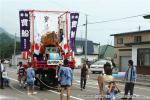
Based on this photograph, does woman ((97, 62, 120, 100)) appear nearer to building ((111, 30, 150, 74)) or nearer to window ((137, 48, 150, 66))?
Answer: building ((111, 30, 150, 74))

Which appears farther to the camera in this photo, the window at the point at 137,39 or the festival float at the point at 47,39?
the window at the point at 137,39

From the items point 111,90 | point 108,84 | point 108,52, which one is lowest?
point 111,90

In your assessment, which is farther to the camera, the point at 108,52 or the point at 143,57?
the point at 108,52

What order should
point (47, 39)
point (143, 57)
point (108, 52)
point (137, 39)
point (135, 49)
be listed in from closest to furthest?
1. point (47, 39)
2. point (143, 57)
3. point (135, 49)
4. point (137, 39)
5. point (108, 52)

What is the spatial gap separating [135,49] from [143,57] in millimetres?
1829

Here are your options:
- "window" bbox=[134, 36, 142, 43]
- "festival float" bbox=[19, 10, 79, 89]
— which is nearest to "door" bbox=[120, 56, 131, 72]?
"window" bbox=[134, 36, 142, 43]

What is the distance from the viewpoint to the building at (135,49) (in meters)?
42.3

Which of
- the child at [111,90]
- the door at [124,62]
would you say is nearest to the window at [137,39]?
the door at [124,62]

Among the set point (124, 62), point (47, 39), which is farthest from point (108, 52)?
point (47, 39)

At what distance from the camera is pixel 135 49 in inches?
1742

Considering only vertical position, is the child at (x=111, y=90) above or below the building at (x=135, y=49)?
below

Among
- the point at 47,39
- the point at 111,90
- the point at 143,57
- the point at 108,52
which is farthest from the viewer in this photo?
the point at 108,52

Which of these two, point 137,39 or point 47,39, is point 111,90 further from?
point 137,39

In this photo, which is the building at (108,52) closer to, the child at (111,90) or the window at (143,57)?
the window at (143,57)
